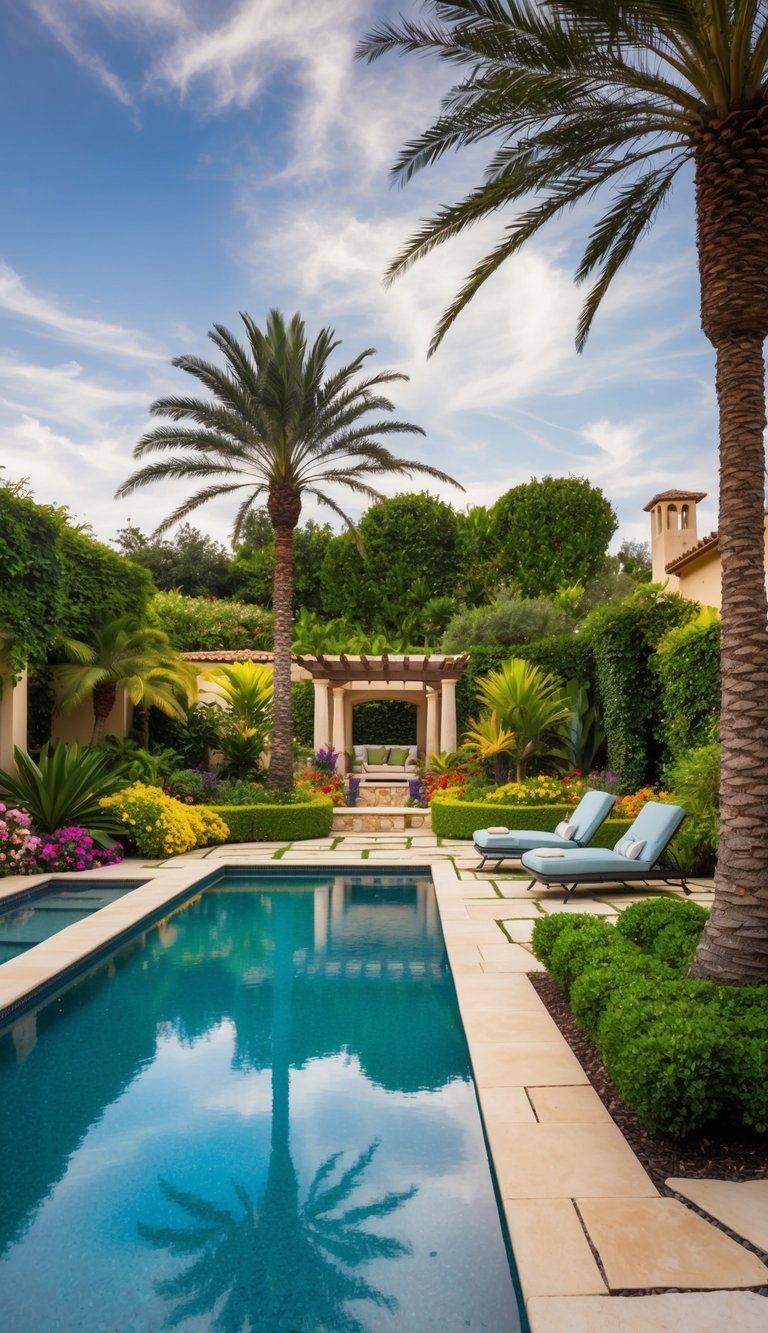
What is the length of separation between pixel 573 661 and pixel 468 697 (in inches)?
101

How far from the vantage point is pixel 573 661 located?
19094mm

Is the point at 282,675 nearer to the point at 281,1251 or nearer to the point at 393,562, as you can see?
the point at 281,1251

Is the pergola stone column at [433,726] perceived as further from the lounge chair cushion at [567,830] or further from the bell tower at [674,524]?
the lounge chair cushion at [567,830]

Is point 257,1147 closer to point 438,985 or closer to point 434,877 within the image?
point 438,985

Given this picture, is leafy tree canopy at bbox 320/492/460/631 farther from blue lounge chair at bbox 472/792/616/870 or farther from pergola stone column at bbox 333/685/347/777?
blue lounge chair at bbox 472/792/616/870

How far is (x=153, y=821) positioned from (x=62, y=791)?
131 centimetres

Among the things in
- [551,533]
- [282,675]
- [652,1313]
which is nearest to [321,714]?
[282,675]

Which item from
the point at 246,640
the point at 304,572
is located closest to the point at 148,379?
the point at 246,640

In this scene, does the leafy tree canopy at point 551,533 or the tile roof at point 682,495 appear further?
the leafy tree canopy at point 551,533

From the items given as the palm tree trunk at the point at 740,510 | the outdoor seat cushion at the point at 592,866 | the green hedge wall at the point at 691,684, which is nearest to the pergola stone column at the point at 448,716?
the green hedge wall at the point at 691,684

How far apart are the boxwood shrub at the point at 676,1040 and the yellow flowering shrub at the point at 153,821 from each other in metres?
8.75

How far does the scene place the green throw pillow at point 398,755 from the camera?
2395 cm

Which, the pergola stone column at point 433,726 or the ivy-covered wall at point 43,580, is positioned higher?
the ivy-covered wall at point 43,580

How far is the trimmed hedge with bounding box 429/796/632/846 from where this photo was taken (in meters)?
13.0
